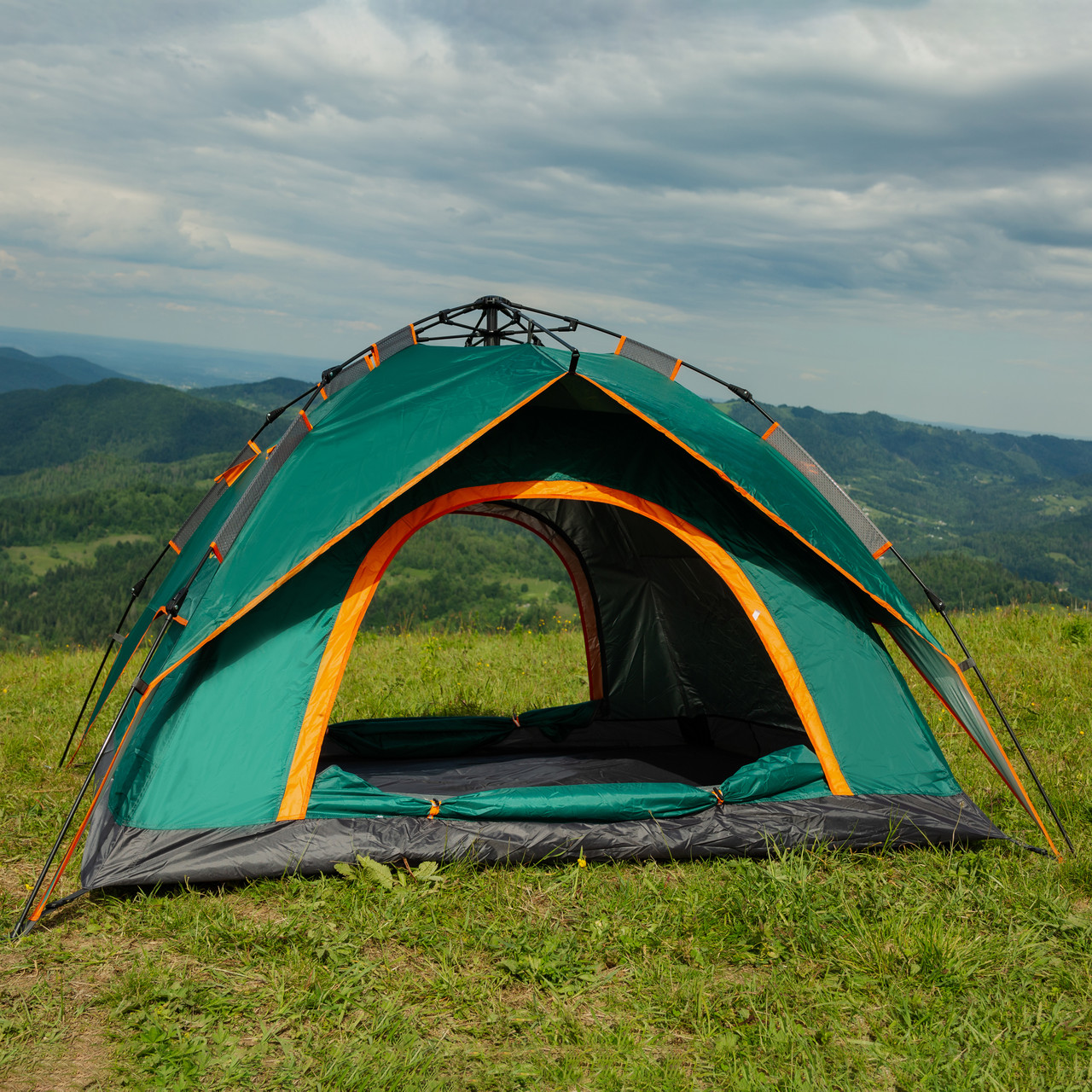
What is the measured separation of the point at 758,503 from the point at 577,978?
2540 mm

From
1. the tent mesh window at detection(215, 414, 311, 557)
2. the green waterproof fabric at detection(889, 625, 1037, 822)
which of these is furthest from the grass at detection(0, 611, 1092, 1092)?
the tent mesh window at detection(215, 414, 311, 557)

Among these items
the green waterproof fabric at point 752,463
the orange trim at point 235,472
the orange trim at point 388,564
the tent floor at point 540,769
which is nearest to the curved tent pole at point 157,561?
the orange trim at point 235,472

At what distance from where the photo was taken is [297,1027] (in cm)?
310

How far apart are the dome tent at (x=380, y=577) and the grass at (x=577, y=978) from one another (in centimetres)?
21

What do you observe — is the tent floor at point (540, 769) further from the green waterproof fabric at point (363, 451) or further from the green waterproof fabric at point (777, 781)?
the green waterproof fabric at point (363, 451)

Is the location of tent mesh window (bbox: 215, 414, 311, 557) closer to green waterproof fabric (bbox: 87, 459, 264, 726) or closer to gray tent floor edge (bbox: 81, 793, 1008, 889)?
green waterproof fabric (bbox: 87, 459, 264, 726)

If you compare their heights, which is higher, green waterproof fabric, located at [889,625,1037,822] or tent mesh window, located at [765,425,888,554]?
tent mesh window, located at [765,425,888,554]

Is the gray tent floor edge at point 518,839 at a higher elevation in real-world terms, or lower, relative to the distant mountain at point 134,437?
lower

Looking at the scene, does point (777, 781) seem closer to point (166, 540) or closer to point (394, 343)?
point (394, 343)

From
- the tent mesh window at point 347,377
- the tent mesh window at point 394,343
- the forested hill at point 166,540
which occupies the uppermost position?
the tent mesh window at point 394,343

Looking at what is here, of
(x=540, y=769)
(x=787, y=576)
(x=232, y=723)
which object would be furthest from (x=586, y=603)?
(x=232, y=723)

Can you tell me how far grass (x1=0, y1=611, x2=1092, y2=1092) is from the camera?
2914 mm

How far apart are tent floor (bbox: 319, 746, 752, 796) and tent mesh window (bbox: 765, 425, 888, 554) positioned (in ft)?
6.51

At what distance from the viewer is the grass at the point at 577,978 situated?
291 cm
